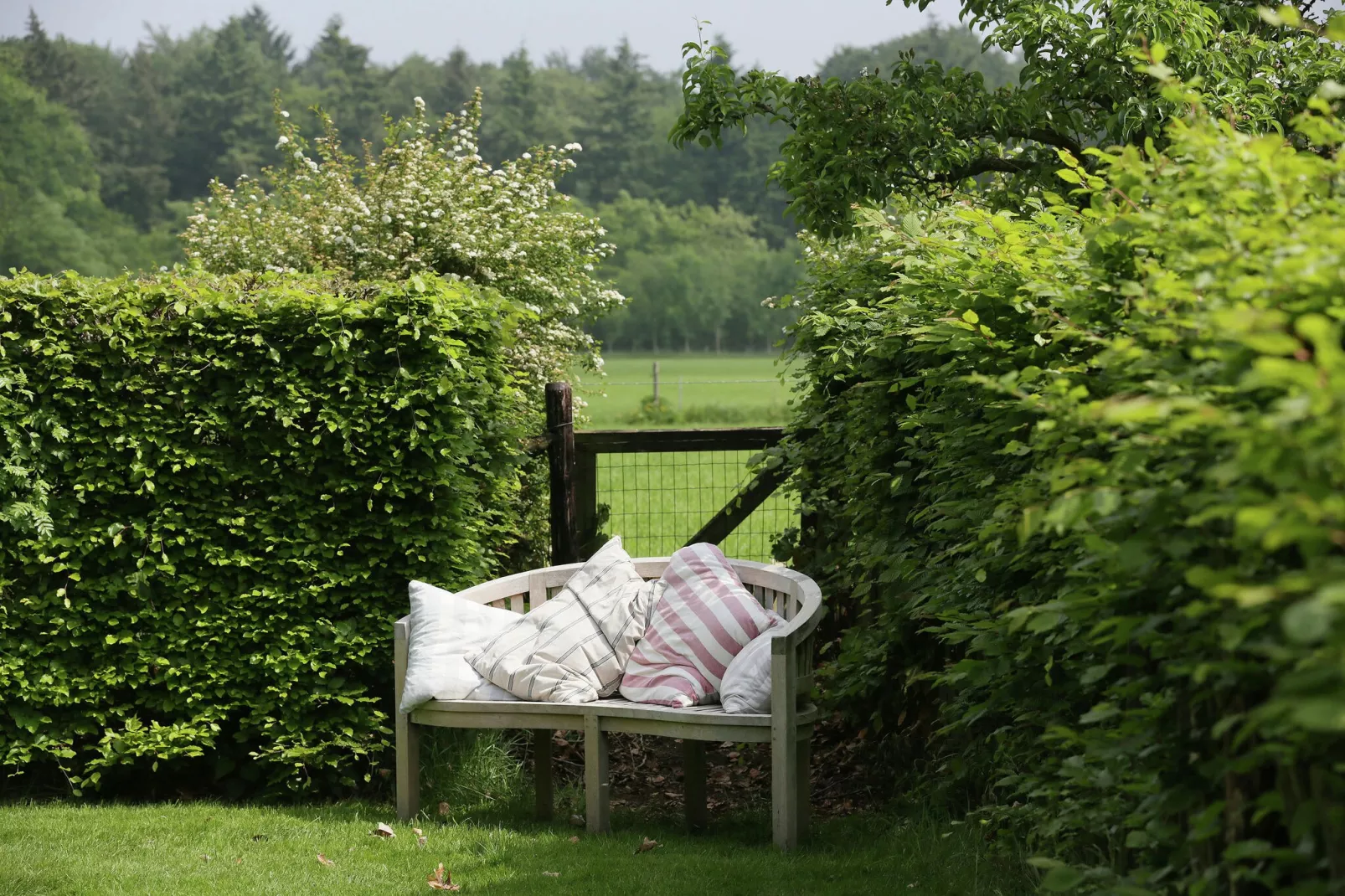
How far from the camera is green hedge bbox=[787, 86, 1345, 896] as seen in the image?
59.1 inches

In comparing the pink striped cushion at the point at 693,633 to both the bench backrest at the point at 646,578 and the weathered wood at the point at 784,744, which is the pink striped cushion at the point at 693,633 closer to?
the bench backrest at the point at 646,578

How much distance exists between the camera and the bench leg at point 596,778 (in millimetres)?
4719

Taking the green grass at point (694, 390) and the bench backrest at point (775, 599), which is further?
the green grass at point (694, 390)

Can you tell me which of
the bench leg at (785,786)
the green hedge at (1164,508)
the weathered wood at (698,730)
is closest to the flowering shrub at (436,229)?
the weathered wood at (698,730)

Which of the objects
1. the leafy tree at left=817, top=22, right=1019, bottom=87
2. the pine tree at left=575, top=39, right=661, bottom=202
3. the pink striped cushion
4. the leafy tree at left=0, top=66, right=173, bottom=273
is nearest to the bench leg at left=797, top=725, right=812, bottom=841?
the pink striped cushion

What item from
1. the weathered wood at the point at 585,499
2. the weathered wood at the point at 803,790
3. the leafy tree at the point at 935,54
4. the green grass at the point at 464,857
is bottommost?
the green grass at the point at 464,857

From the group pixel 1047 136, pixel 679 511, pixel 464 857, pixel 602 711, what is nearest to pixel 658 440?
pixel 602 711

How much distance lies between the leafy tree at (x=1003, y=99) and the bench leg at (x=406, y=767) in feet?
11.2

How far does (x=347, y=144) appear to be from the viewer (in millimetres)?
63812

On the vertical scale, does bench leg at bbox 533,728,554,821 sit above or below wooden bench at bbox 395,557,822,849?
below

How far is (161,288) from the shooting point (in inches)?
214

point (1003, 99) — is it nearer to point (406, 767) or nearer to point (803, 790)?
point (803, 790)

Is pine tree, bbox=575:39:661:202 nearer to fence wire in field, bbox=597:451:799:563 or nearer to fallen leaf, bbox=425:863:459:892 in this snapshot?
fence wire in field, bbox=597:451:799:563

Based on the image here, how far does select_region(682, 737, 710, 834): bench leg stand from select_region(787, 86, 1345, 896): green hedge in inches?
51.3
